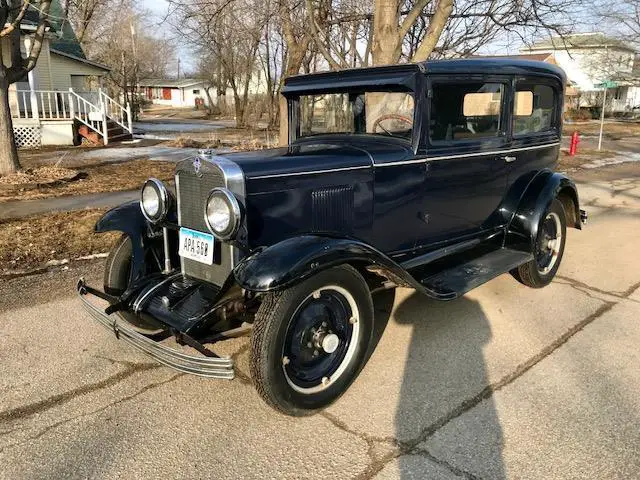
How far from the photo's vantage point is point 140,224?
146 inches

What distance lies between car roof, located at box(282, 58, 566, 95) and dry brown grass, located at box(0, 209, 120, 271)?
3.02 meters

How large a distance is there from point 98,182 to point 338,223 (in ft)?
25.6

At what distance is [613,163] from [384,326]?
13.7 metres

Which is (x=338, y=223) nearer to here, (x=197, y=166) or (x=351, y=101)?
(x=197, y=166)

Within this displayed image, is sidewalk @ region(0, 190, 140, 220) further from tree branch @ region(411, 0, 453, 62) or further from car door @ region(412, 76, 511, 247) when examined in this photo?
tree branch @ region(411, 0, 453, 62)

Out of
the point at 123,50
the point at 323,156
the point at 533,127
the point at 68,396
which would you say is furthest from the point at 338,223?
the point at 123,50

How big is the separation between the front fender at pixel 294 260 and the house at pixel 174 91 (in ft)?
213

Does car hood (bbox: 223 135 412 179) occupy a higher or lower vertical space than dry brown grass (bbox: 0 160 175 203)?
higher

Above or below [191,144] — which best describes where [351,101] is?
above

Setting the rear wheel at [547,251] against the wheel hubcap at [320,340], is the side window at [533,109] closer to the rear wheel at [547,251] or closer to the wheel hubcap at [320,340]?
the rear wheel at [547,251]

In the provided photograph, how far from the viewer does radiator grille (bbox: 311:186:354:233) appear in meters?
3.35

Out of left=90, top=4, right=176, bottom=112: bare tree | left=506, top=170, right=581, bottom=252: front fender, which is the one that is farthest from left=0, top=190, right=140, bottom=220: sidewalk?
left=90, top=4, right=176, bottom=112: bare tree

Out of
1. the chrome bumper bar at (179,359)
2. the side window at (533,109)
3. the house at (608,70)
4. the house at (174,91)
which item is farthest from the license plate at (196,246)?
the house at (174,91)

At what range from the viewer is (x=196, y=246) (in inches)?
131
